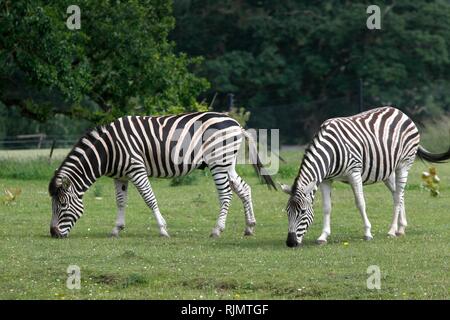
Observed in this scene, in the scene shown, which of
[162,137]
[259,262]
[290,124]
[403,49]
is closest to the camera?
[259,262]

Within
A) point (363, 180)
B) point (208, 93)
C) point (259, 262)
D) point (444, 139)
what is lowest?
point (259, 262)

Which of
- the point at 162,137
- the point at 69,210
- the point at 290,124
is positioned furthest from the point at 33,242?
the point at 290,124

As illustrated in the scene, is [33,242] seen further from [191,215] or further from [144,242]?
[191,215]

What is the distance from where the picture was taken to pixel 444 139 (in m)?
29.5

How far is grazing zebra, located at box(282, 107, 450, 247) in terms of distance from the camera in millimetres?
13203

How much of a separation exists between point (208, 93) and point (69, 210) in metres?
33.1

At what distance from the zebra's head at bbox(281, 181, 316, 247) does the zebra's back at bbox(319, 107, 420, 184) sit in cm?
56

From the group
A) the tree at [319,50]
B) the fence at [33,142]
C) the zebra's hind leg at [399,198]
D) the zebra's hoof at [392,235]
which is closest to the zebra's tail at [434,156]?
Result: the zebra's hind leg at [399,198]

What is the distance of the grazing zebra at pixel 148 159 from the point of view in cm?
1451

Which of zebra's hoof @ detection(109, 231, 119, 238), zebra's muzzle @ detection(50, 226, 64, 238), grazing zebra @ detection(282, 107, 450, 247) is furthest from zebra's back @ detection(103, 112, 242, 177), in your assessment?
grazing zebra @ detection(282, 107, 450, 247)

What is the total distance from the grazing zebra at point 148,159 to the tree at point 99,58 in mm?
8696

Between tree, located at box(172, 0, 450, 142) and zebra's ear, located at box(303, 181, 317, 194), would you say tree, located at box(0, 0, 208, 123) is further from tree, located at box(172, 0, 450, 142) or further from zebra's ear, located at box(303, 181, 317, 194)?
tree, located at box(172, 0, 450, 142)

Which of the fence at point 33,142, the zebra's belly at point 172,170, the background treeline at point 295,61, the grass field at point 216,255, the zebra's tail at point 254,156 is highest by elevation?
the background treeline at point 295,61

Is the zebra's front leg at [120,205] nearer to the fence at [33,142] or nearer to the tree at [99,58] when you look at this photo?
the tree at [99,58]
